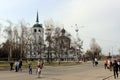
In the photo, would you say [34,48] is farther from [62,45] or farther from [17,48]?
[62,45]

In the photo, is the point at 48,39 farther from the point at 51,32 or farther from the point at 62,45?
the point at 62,45

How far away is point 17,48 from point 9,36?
607 inches

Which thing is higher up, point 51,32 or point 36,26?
point 36,26

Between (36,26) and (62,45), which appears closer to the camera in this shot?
(62,45)

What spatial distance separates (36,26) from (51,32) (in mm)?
92873

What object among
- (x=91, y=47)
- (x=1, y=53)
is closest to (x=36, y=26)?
(x=91, y=47)

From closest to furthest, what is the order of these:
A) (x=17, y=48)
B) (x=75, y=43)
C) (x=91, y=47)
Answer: (x=17, y=48)
(x=75, y=43)
(x=91, y=47)

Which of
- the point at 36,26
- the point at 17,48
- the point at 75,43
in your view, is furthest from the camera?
the point at 36,26

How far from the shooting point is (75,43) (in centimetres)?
11438

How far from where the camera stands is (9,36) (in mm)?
88688

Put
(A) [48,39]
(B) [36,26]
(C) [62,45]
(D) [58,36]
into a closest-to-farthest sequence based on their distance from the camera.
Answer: (A) [48,39] → (D) [58,36] → (C) [62,45] → (B) [36,26]

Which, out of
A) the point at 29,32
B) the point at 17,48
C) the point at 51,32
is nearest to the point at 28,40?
the point at 29,32

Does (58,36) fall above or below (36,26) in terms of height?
below

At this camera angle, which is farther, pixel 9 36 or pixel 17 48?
pixel 17 48
